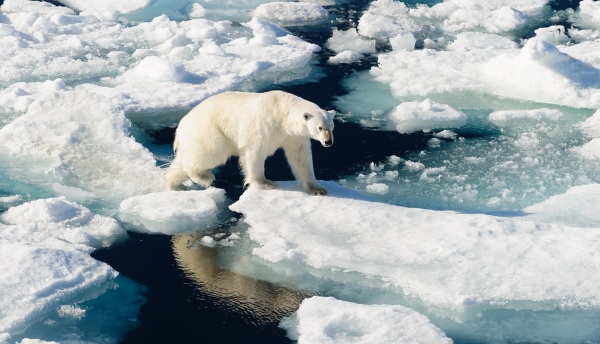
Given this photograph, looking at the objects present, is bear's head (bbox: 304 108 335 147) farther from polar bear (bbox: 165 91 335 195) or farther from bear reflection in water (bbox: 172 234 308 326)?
bear reflection in water (bbox: 172 234 308 326)

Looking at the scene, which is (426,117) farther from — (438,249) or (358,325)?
(358,325)

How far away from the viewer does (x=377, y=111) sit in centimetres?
812

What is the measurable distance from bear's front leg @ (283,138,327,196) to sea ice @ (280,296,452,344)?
1.47 m

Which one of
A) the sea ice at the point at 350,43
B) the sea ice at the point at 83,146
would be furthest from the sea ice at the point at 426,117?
the sea ice at the point at 83,146

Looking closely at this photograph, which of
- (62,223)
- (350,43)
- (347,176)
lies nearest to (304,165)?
(347,176)

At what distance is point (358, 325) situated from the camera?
14.5 feet

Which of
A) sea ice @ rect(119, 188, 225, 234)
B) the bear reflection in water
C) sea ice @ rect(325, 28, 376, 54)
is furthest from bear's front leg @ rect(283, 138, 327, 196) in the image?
sea ice @ rect(325, 28, 376, 54)

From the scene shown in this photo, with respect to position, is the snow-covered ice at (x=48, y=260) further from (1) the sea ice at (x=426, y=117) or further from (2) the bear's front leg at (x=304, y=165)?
(1) the sea ice at (x=426, y=117)

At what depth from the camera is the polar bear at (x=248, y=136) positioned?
5.84 metres

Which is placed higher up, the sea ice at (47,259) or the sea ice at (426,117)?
the sea ice at (47,259)

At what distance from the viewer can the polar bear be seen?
19.2ft

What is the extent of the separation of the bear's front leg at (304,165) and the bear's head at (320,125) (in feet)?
1.20

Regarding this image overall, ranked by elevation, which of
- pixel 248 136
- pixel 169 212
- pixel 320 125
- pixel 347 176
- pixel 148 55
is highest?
pixel 320 125

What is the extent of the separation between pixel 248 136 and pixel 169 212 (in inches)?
30.2
